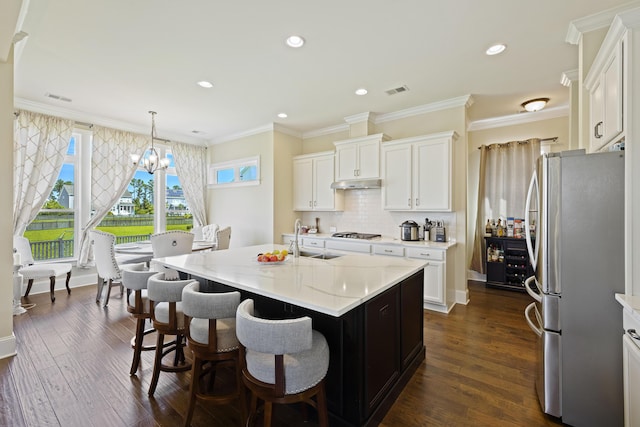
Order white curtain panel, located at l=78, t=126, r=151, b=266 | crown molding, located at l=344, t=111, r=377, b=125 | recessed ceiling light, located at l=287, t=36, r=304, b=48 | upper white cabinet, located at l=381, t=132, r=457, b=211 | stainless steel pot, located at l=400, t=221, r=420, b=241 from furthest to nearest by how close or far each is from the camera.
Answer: white curtain panel, located at l=78, t=126, r=151, b=266
crown molding, located at l=344, t=111, r=377, b=125
stainless steel pot, located at l=400, t=221, r=420, b=241
upper white cabinet, located at l=381, t=132, r=457, b=211
recessed ceiling light, located at l=287, t=36, r=304, b=48

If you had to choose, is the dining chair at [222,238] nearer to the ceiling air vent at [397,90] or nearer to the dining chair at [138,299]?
the dining chair at [138,299]

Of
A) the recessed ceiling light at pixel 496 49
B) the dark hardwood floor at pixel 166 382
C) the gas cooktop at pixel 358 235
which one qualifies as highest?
the recessed ceiling light at pixel 496 49

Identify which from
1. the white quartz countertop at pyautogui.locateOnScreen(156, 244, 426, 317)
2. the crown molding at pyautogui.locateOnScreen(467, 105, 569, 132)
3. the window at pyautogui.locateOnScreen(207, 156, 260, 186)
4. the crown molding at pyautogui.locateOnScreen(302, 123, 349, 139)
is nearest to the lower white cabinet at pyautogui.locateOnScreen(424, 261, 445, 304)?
the white quartz countertop at pyautogui.locateOnScreen(156, 244, 426, 317)

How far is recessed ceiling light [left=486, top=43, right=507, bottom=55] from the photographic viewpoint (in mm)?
2780

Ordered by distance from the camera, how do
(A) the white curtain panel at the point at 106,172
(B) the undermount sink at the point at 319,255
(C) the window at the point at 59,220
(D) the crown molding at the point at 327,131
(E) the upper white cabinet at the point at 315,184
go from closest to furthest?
(B) the undermount sink at the point at 319,255
(C) the window at the point at 59,220
(A) the white curtain panel at the point at 106,172
(E) the upper white cabinet at the point at 315,184
(D) the crown molding at the point at 327,131

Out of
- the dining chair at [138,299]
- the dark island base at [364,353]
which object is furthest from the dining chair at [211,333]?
the dining chair at [138,299]

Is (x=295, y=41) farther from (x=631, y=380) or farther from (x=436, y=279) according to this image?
(x=631, y=380)

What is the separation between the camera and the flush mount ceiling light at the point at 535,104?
159 inches

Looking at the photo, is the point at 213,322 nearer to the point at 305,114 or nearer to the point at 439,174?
the point at 439,174

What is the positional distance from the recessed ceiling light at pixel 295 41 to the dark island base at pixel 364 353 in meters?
2.40

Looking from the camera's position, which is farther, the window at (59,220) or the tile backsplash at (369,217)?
the window at (59,220)

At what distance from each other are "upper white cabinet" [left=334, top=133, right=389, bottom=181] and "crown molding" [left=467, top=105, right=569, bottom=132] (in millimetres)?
1681

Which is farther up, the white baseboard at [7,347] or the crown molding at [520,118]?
the crown molding at [520,118]

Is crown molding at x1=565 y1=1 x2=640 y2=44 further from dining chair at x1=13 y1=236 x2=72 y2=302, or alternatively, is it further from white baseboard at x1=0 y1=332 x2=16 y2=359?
dining chair at x1=13 y1=236 x2=72 y2=302
